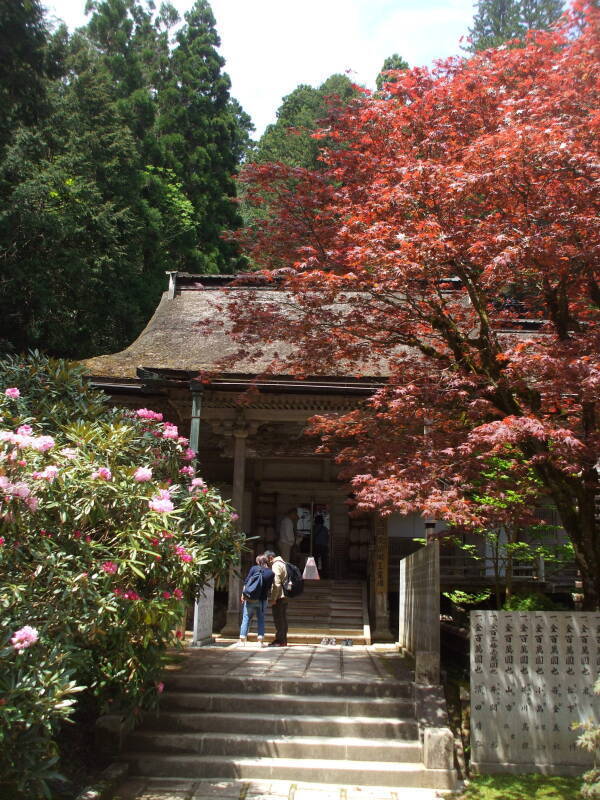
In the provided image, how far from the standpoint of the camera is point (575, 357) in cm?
639

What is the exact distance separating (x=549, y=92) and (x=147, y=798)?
7.67 metres

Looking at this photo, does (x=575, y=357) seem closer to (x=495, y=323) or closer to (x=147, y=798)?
(x=495, y=323)

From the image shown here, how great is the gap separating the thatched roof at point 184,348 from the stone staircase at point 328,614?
479cm

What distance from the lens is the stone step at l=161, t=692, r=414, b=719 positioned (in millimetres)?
6953

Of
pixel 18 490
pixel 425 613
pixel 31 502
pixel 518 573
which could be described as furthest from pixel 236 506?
pixel 18 490

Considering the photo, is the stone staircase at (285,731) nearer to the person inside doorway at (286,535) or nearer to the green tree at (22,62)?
the person inside doorway at (286,535)

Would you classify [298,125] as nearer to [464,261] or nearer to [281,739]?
[464,261]

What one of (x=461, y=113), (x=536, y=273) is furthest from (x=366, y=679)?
(x=461, y=113)

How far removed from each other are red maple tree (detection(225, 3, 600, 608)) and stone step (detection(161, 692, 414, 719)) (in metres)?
1.98

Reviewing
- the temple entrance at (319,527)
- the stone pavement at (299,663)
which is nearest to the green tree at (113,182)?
the temple entrance at (319,527)

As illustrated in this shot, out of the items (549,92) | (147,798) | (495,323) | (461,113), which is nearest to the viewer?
(147,798)

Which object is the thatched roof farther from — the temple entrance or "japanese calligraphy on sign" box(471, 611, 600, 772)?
"japanese calligraphy on sign" box(471, 611, 600, 772)

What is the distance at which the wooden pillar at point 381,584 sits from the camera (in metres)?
12.5

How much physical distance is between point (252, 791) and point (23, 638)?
106 inches
